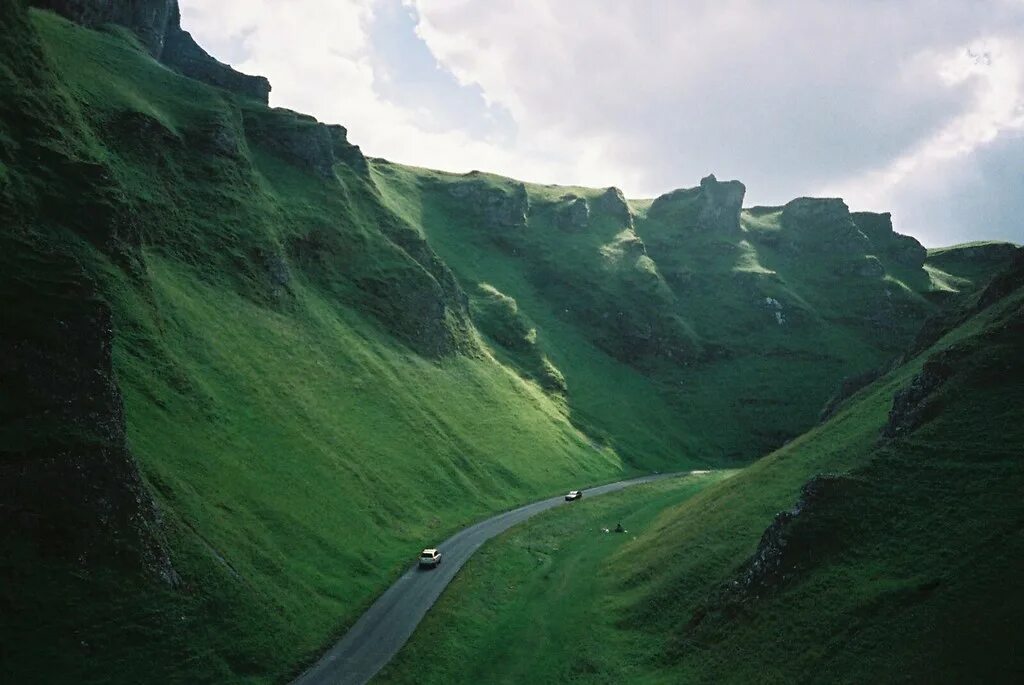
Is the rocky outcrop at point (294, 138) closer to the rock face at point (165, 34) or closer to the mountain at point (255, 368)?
the mountain at point (255, 368)

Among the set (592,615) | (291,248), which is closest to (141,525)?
(592,615)

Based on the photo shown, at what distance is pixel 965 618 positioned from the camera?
93.4 feet

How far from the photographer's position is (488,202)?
643ft

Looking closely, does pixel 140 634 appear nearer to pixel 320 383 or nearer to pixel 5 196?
pixel 5 196

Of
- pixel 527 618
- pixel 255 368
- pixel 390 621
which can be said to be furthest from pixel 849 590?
pixel 255 368

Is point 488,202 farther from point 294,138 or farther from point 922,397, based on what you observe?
point 922,397

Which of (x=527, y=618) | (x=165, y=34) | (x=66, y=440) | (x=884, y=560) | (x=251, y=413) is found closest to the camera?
(x=66, y=440)

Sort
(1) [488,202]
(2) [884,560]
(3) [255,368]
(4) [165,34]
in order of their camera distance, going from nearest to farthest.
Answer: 1. (2) [884,560]
2. (3) [255,368]
3. (4) [165,34]
4. (1) [488,202]

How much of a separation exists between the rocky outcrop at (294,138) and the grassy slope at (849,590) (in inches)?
3694

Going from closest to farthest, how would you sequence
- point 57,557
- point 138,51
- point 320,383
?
point 57,557 → point 320,383 → point 138,51

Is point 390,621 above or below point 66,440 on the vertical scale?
below

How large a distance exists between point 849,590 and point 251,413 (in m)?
52.7

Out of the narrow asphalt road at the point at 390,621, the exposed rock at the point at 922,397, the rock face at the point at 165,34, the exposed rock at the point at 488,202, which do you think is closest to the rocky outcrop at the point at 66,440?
the narrow asphalt road at the point at 390,621

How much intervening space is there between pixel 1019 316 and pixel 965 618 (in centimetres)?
2648
